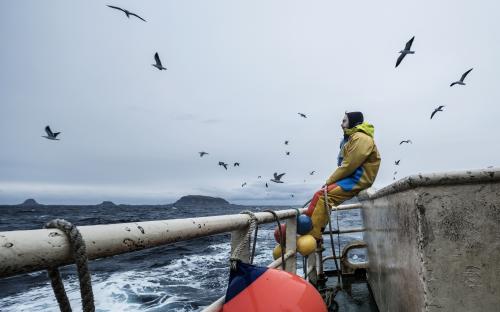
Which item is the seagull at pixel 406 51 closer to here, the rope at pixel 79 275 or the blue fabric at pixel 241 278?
the blue fabric at pixel 241 278

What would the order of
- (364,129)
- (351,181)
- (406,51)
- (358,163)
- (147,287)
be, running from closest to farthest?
(358,163), (351,181), (364,129), (147,287), (406,51)

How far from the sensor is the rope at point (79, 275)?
697 millimetres

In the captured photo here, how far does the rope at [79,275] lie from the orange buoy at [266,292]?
889mm

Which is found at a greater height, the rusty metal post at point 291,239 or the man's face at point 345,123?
the man's face at point 345,123

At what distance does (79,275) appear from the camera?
69 centimetres

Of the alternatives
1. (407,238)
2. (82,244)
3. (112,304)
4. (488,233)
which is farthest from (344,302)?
(112,304)

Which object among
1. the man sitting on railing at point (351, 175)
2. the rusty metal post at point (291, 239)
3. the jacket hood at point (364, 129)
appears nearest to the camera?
the rusty metal post at point (291, 239)

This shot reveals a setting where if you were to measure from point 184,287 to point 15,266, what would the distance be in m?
8.98

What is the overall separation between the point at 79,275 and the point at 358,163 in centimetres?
369

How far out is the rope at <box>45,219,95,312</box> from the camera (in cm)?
70

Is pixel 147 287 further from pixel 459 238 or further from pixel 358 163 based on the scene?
pixel 459 238

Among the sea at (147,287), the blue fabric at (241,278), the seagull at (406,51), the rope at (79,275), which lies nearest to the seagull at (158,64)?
the sea at (147,287)

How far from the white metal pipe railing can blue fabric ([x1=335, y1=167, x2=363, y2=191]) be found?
3028 millimetres

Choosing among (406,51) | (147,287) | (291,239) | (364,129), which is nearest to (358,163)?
(364,129)
